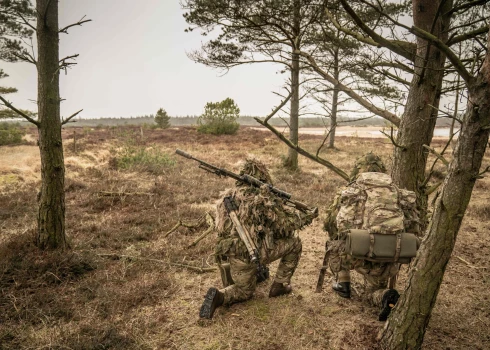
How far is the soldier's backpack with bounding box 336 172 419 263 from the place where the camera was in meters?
3.01

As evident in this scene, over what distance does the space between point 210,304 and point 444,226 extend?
239 centimetres

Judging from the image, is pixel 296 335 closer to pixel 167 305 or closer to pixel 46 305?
pixel 167 305

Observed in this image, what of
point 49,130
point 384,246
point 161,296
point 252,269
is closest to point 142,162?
point 49,130

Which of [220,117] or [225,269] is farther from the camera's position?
[220,117]

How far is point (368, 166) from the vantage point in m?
3.81

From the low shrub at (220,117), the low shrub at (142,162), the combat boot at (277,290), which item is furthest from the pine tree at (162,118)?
the combat boot at (277,290)

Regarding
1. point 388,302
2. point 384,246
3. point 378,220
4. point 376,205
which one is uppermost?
point 376,205

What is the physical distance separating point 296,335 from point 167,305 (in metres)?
1.58

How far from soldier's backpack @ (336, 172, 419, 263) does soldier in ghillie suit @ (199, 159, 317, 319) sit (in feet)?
2.18

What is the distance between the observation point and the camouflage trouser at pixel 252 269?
3.53m

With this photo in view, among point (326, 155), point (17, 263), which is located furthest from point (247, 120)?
point (17, 263)

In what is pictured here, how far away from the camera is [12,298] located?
3.42 metres

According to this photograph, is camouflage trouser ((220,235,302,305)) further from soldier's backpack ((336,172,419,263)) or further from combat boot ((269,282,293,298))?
soldier's backpack ((336,172,419,263))

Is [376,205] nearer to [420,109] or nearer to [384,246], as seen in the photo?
[384,246]
